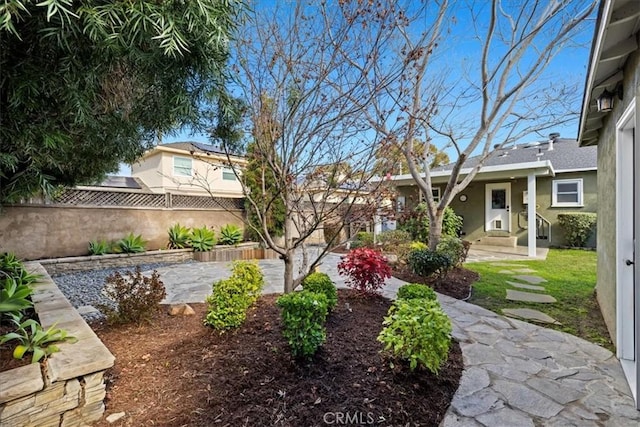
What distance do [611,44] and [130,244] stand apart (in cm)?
1017

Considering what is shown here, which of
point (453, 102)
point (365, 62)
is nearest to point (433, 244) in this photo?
point (453, 102)

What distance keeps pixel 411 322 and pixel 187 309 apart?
2.97 m

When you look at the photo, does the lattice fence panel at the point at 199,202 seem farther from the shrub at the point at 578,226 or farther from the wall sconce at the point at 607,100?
the shrub at the point at 578,226

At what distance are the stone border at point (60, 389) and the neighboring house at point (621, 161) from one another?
12.4 feet

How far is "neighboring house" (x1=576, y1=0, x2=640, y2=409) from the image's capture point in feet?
7.59

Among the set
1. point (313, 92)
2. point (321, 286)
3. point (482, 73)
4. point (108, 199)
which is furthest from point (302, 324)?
point (108, 199)

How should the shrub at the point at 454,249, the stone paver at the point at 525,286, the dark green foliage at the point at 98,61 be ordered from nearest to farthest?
the dark green foliage at the point at 98,61 < the stone paver at the point at 525,286 < the shrub at the point at 454,249

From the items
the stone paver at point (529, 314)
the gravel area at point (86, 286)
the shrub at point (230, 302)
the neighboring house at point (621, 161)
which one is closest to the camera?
the neighboring house at point (621, 161)

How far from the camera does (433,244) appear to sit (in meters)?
6.79

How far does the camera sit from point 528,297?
17.4 feet

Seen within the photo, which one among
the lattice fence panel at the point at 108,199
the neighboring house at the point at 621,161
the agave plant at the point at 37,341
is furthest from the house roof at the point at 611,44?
the lattice fence panel at the point at 108,199

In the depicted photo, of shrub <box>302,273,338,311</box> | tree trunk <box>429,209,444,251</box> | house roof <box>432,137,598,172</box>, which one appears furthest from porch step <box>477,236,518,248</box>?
shrub <box>302,273,338,311</box>

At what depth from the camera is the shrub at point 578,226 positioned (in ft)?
35.2

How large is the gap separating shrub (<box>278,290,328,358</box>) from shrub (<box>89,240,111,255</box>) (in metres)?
7.84
